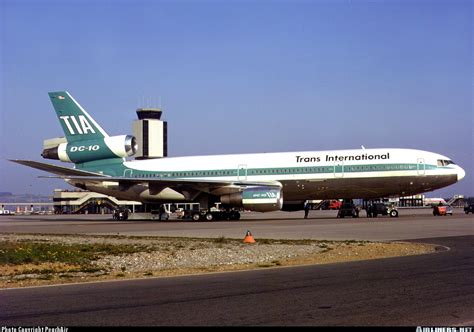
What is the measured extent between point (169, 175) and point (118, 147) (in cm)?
468

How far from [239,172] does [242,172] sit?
235 millimetres

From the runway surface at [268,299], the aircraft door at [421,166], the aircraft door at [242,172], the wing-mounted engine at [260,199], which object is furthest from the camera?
the aircraft door at [242,172]

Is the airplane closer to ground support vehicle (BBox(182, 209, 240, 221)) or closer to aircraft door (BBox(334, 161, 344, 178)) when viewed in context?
aircraft door (BBox(334, 161, 344, 178))

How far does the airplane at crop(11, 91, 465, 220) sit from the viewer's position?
138 ft

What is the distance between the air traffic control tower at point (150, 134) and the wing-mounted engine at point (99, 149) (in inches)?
4104

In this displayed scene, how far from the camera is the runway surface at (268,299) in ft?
27.9

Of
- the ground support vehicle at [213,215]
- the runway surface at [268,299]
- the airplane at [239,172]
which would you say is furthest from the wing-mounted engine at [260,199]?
the runway surface at [268,299]

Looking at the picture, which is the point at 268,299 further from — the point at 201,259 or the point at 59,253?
the point at 59,253

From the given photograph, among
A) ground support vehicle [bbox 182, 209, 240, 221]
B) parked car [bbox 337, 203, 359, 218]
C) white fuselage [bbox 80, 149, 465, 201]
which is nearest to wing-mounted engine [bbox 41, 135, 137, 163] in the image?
white fuselage [bbox 80, 149, 465, 201]

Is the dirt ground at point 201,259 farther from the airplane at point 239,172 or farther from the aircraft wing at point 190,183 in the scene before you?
the aircraft wing at point 190,183

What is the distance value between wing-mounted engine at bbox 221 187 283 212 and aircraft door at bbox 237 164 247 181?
247cm

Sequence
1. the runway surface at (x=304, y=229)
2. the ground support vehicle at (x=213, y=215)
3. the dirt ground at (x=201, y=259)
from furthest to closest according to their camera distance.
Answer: the ground support vehicle at (x=213, y=215)
the runway surface at (x=304, y=229)
the dirt ground at (x=201, y=259)

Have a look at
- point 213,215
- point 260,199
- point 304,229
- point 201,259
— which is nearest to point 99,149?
point 213,215

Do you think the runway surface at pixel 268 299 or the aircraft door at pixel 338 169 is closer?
the runway surface at pixel 268 299
